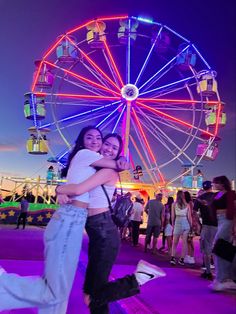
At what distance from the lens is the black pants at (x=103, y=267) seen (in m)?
3.06

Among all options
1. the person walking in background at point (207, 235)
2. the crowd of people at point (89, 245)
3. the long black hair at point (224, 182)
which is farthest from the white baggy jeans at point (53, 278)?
the person walking in background at point (207, 235)

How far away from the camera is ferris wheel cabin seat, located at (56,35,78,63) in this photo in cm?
1750

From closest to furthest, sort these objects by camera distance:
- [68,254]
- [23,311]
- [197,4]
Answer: [68,254] < [23,311] < [197,4]

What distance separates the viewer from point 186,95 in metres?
19.2

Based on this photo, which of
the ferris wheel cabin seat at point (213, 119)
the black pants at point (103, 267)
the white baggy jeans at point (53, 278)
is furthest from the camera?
the ferris wheel cabin seat at point (213, 119)

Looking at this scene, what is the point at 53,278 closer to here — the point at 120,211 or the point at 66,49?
the point at 120,211

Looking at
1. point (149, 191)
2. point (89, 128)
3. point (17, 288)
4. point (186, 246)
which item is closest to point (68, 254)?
point (17, 288)

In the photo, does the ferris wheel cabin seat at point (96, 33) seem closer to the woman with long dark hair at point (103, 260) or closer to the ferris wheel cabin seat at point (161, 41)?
the ferris wheel cabin seat at point (161, 41)

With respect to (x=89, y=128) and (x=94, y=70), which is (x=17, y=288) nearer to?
(x=89, y=128)

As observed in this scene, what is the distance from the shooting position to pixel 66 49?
1752 cm

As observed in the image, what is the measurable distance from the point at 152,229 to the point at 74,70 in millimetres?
9967

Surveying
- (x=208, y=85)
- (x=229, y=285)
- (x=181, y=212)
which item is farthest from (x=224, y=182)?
(x=208, y=85)

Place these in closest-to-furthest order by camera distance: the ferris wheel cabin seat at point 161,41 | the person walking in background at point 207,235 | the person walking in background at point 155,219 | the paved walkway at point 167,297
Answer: the paved walkway at point 167,297 → the person walking in background at point 207,235 → the person walking in background at point 155,219 → the ferris wheel cabin seat at point 161,41

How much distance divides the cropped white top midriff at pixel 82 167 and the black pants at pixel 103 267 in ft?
0.90
